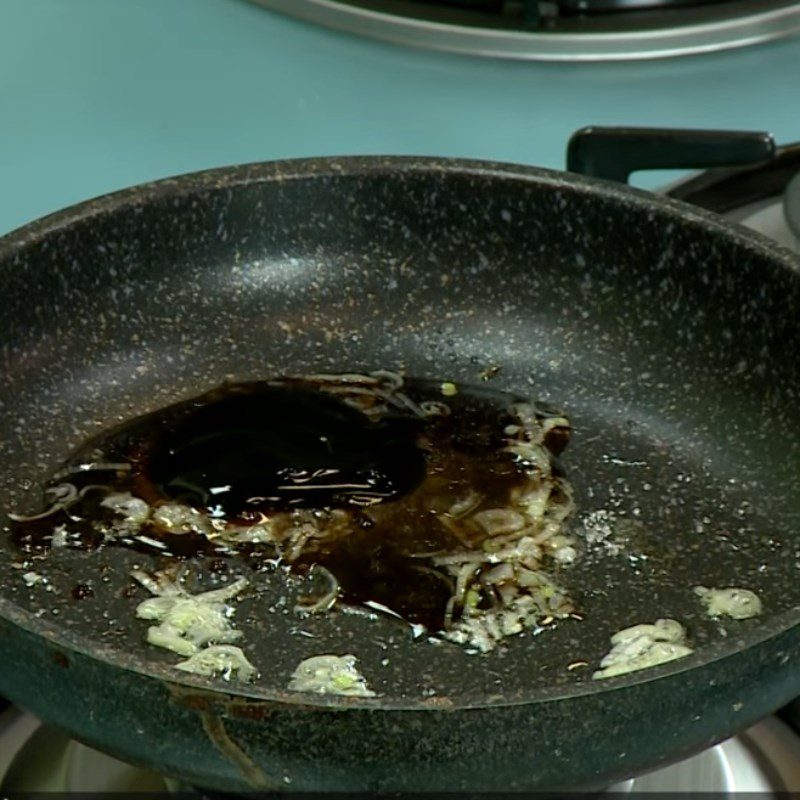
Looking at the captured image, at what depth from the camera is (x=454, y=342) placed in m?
0.99

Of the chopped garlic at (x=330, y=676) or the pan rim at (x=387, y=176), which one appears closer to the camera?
the chopped garlic at (x=330, y=676)

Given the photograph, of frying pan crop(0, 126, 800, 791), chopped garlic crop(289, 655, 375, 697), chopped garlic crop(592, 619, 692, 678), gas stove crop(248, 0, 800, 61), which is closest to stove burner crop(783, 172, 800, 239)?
frying pan crop(0, 126, 800, 791)

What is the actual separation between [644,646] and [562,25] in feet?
3.74

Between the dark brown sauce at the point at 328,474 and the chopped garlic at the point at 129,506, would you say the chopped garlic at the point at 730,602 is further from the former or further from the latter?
the chopped garlic at the point at 129,506

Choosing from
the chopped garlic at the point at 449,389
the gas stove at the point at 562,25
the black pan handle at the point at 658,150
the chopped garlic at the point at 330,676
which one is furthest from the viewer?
the gas stove at the point at 562,25

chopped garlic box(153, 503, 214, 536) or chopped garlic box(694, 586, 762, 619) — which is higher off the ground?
chopped garlic box(153, 503, 214, 536)

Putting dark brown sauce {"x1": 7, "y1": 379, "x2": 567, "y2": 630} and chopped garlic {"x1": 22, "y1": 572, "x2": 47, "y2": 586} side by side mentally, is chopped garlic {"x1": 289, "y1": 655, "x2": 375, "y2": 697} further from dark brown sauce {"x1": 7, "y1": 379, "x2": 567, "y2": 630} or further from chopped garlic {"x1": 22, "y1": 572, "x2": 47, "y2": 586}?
chopped garlic {"x1": 22, "y1": 572, "x2": 47, "y2": 586}

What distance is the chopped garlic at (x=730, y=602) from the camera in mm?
782

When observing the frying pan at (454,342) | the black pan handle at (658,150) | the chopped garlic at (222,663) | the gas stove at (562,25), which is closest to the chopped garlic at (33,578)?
the frying pan at (454,342)

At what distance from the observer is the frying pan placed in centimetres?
78

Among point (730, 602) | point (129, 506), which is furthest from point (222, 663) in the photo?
point (730, 602)

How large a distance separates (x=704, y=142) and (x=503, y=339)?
217 mm

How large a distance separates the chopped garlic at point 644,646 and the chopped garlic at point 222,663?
0.56ft

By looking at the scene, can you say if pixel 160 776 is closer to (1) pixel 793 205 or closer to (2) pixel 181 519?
(2) pixel 181 519
